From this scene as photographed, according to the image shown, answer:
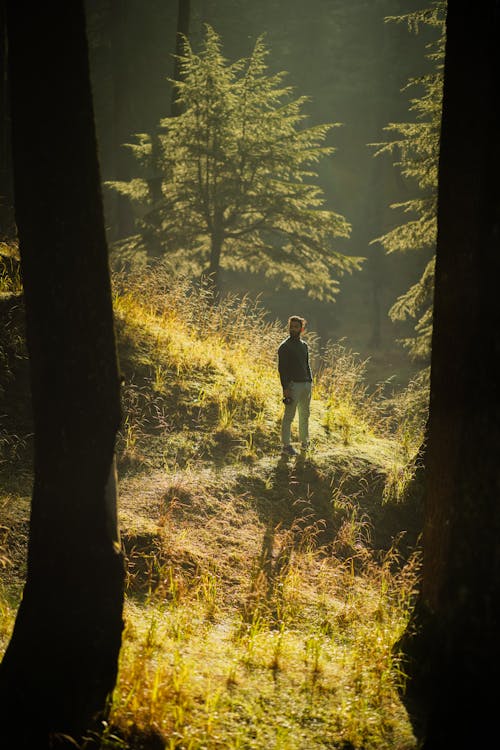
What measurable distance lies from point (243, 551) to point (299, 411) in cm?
283

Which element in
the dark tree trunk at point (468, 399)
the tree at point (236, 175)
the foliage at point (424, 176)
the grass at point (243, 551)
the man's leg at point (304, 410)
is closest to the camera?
the dark tree trunk at point (468, 399)

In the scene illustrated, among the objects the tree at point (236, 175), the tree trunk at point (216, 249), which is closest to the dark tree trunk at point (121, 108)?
the tree at point (236, 175)

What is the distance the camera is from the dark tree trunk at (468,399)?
298cm

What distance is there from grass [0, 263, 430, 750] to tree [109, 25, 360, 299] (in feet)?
10.4

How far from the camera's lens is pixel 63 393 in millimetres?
3035

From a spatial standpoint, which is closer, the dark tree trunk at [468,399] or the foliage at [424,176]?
the dark tree trunk at [468,399]

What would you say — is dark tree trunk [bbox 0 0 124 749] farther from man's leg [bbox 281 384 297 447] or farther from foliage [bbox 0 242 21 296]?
foliage [bbox 0 242 21 296]

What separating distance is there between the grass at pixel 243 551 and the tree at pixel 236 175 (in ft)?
10.4

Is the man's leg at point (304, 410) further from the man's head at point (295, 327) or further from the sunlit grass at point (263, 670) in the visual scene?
the sunlit grass at point (263, 670)

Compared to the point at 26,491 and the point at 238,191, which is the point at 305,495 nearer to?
the point at 26,491

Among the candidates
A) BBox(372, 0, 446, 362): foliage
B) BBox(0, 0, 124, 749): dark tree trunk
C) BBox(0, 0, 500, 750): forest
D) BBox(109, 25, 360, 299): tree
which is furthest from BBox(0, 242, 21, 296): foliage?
BBox(372, 0, 446, 362): foliage

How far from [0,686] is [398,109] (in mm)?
29194

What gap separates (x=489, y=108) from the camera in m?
2.97

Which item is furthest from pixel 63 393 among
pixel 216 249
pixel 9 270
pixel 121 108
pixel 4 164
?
pixel 121 108
